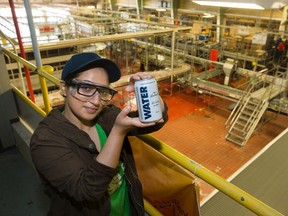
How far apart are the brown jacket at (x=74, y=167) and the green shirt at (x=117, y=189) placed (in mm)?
32

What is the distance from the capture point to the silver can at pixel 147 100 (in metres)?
0.94

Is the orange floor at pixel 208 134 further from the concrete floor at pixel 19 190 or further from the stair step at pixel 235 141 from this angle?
the concrete floor at pixel 19 190

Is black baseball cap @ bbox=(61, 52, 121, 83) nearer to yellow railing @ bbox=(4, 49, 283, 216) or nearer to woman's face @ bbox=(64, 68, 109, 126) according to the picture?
woman's face @ bbox=(64, 68, 109, 126)

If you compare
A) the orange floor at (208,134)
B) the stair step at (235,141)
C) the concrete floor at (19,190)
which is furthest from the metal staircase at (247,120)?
the concrete floor at (19,190)

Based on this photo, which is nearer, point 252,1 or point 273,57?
point 252,1

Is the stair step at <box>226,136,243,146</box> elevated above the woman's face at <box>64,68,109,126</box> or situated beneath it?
situated beneath

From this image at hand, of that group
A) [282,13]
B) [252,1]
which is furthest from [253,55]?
[252,1]

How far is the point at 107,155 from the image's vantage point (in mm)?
878

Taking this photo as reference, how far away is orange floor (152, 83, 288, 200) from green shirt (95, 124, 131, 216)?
3.47 meters

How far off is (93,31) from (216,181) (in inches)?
276

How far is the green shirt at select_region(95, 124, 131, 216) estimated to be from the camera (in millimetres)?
1185

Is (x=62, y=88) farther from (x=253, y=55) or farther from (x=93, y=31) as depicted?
(x=253, y=55)

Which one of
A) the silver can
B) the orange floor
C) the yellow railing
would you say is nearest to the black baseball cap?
the silver can

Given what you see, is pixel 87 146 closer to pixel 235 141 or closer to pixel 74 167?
pixel 74 167
